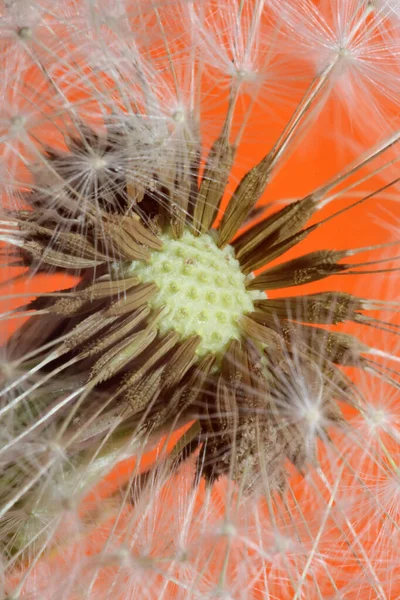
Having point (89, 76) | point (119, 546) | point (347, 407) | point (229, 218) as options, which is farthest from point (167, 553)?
point (89, 76)

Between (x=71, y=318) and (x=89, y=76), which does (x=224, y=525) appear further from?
(x=89, y=76)

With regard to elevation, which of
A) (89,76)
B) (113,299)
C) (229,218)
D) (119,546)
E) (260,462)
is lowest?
(119,546)

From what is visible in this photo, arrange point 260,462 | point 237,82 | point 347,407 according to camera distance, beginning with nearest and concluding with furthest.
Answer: point 260,462, point 347,407, point 237,82

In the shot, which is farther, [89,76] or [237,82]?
[237,82]

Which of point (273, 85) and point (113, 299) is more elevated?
point (273, 85)
